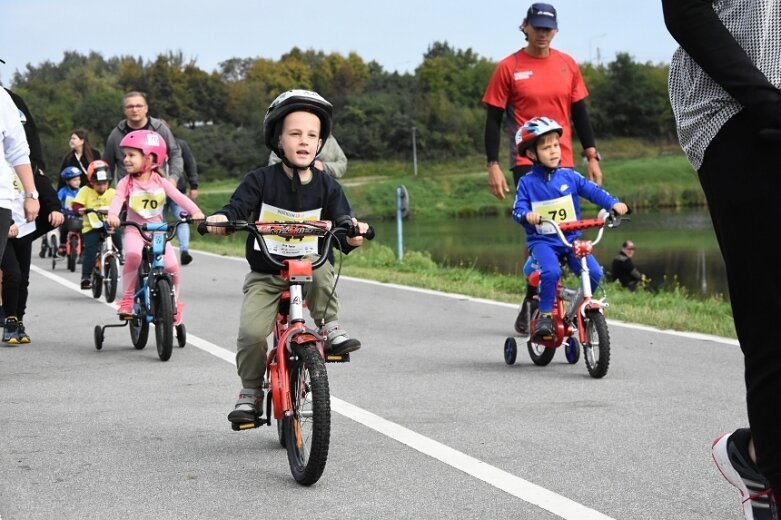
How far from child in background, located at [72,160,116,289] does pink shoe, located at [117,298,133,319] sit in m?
5.04

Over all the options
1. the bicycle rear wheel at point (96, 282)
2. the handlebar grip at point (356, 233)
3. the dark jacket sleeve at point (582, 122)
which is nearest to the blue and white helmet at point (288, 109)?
the handlebar grip at point (356, 233)

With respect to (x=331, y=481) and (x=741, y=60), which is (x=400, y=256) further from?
(x=741, y=60)

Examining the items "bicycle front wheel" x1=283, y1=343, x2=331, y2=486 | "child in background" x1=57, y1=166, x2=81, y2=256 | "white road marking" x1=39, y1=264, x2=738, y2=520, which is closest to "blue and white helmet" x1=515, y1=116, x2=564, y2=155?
"white road marking" x1=39, y1=264, x2=738, y2=520

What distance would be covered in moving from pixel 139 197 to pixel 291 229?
4.95 meters

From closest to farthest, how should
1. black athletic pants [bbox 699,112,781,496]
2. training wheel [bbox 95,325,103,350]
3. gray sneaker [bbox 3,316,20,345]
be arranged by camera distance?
black athletic pants [bbox 699,112,781,496], training wheel [bbox 95,325,103,350], gray sneaker [bbox 3,316,20,345]

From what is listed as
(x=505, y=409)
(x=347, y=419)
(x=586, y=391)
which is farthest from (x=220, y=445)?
(x=586, y=391)

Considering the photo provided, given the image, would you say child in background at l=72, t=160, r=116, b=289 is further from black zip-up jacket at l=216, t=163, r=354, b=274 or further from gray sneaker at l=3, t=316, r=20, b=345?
black zip-up jacket at l=216, t=163, r=354, b=274

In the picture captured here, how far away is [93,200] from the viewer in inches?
591

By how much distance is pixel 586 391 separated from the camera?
7.39 metres

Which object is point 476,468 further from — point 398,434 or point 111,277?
point 111,277

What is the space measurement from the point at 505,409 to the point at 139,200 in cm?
435

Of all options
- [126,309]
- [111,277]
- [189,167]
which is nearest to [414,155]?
[189,167]

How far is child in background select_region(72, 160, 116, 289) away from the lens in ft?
48.4

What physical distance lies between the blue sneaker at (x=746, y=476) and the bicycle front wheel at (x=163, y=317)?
5.81 m
